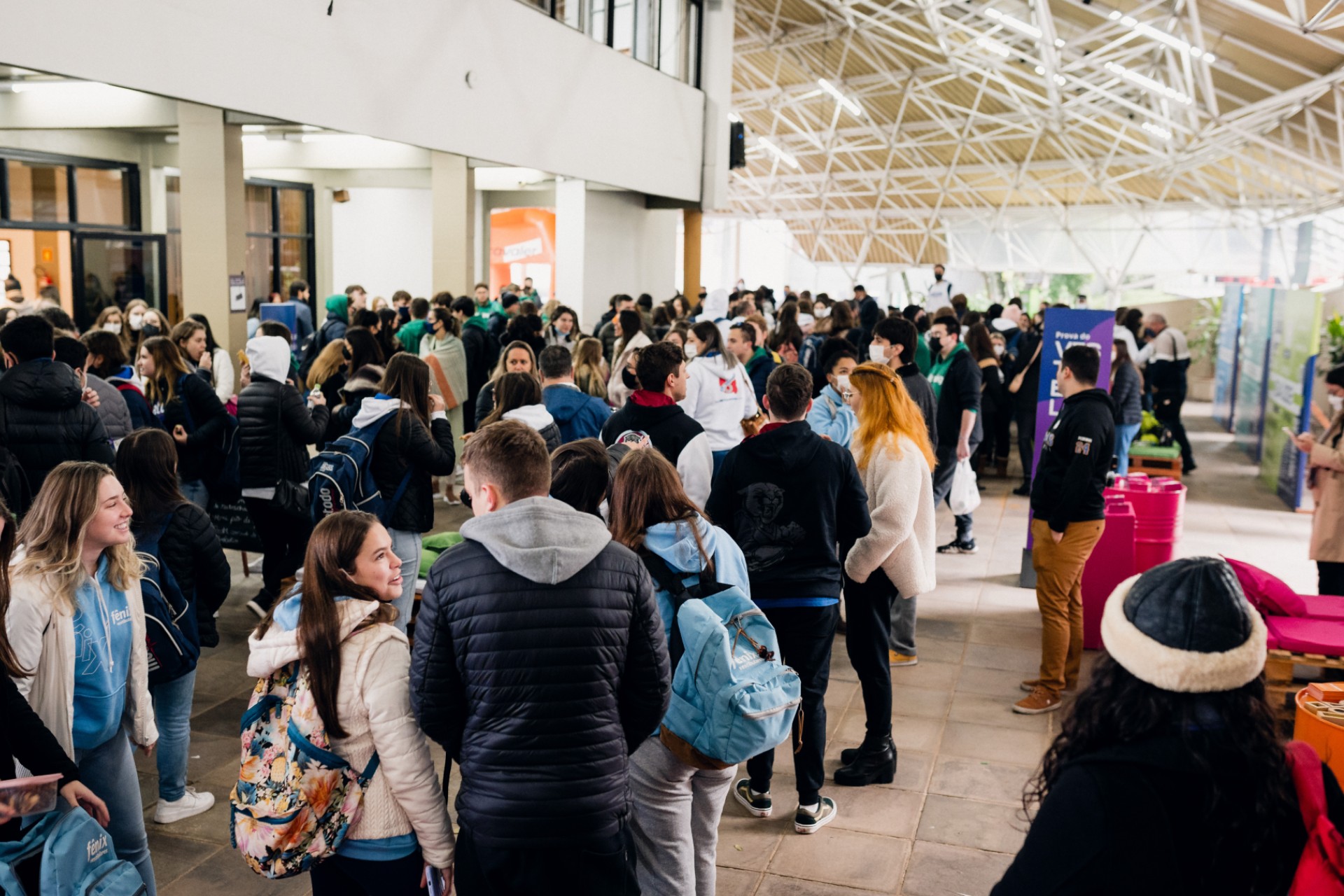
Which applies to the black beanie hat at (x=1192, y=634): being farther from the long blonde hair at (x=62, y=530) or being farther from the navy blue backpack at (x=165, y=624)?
the navy blue backpack at (x=165, y=624)

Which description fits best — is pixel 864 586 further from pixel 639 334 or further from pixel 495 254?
pixel 495 254

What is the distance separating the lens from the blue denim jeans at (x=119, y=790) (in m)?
3.24

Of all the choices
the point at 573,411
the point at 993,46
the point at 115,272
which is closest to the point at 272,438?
the point at 573,411

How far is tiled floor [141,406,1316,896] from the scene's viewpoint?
13.0 feet

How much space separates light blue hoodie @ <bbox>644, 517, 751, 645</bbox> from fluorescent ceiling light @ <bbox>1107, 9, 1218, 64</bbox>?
15.0 metres

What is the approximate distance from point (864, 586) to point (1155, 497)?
10.7 feet

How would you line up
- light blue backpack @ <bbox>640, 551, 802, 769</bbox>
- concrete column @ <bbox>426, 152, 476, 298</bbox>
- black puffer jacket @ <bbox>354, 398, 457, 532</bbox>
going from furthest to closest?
concrete column @ <bbox>426, 152, 476, 298</bbox> → black puffer jacket @ <bbox>354, 398, 457, 532</bbox> → light blue backpack @ <bbox>640, 551, 802, 769</bbox>

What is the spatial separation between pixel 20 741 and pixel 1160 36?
55.0ft

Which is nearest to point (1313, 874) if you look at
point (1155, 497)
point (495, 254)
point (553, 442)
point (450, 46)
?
point (553, 442)

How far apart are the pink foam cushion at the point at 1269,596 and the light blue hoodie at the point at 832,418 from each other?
2.06 metres

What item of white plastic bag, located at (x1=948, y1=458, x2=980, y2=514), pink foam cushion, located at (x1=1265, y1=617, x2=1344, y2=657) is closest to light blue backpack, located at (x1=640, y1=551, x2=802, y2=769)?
pink foam cushion, located at (x1=1265, y1=617, x2=1344, y2=657)

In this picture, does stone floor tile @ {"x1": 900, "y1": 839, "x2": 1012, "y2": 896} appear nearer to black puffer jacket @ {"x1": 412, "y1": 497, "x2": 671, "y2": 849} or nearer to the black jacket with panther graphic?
the black jacket with panther graphic

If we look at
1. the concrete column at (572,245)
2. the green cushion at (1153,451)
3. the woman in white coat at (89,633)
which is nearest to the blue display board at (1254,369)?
the green cushion at (1153,451)

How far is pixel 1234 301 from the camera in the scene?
16297mm
